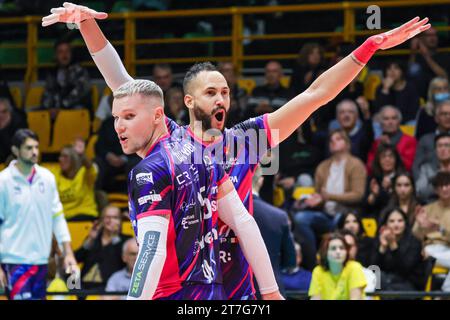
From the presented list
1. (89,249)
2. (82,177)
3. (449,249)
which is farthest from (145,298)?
(82,177)

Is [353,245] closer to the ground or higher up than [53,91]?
closer to the ground

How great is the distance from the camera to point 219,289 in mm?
4543

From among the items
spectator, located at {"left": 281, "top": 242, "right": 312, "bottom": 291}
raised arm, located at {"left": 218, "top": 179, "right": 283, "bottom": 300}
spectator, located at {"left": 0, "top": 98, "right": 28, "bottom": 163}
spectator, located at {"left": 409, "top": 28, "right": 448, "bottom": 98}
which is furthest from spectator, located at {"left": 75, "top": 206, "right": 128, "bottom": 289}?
raised arm, located at {"left": 218, "top": 179, "right": 283, "bottom": 300}

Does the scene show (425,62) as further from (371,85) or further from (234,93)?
(234,93)

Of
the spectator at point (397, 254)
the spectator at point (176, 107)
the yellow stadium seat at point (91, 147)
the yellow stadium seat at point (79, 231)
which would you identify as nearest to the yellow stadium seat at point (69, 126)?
the yellow stadium seat at point (91, 147)

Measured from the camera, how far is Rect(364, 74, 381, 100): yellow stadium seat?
12.6m

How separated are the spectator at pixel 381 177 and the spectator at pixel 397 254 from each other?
723 mm

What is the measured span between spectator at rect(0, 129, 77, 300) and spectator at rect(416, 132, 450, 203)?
3829 mm

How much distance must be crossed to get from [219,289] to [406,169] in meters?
6.86

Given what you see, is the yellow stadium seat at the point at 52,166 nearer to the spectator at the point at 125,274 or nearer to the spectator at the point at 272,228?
the spectator at the point at 125,274

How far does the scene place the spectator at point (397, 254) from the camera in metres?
→ 9.89

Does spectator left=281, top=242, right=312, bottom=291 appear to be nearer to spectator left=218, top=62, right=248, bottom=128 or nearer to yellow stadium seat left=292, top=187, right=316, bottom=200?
yellow stadium seat left=292, top=187, right=316, bottom=200
